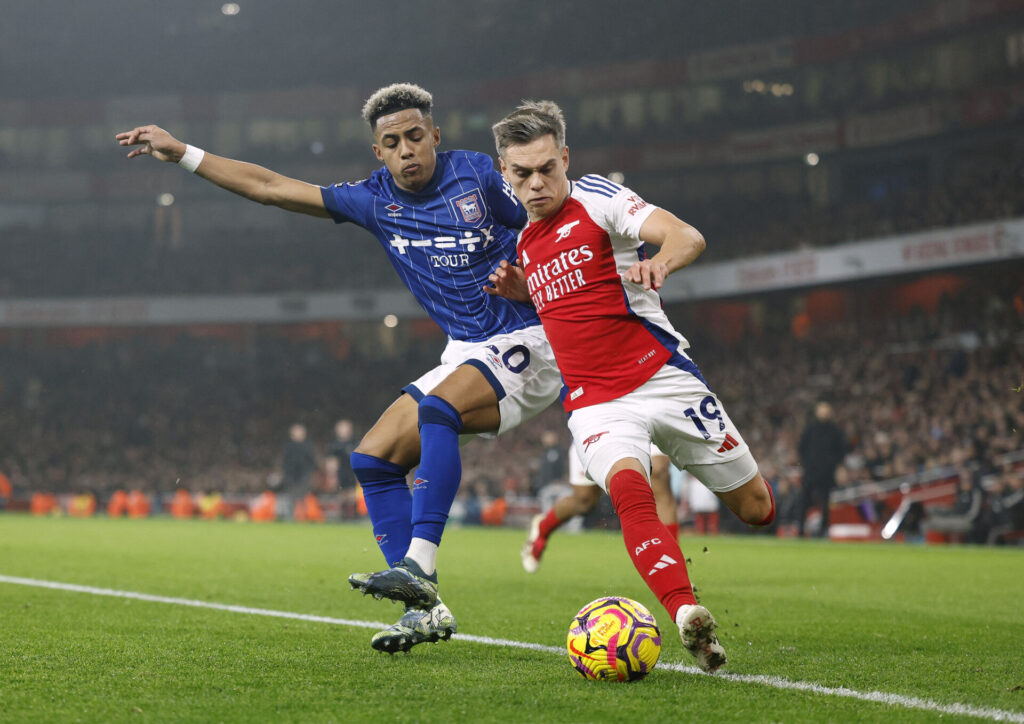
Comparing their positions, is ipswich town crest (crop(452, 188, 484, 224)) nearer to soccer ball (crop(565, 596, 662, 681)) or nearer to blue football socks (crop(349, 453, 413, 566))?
blue football socks (crop(349, 453, 413, 566))

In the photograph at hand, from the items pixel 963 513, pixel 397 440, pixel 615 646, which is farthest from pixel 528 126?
pixel 963 513

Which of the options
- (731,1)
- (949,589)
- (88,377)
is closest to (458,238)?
(949,589)

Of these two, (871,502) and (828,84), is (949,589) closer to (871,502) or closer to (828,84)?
(871,502)

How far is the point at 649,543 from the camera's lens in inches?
151

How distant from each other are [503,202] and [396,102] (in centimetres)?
61

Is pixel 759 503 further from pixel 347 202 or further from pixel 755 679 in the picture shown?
pixel 347 202

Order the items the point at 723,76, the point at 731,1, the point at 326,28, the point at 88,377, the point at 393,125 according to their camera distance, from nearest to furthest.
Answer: the point at 393,125, the point at 731,1, the point at 723,76, the point at 326,28, the point at 88,377

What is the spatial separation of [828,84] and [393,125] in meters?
29.0

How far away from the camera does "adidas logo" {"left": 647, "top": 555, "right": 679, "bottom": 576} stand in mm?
3770

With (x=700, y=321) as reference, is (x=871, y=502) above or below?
below

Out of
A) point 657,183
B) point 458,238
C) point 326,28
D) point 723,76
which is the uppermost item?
point 326,28

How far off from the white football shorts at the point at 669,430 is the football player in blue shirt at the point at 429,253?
493mm

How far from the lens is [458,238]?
482cm

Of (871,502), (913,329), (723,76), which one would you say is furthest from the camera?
(723,76)
